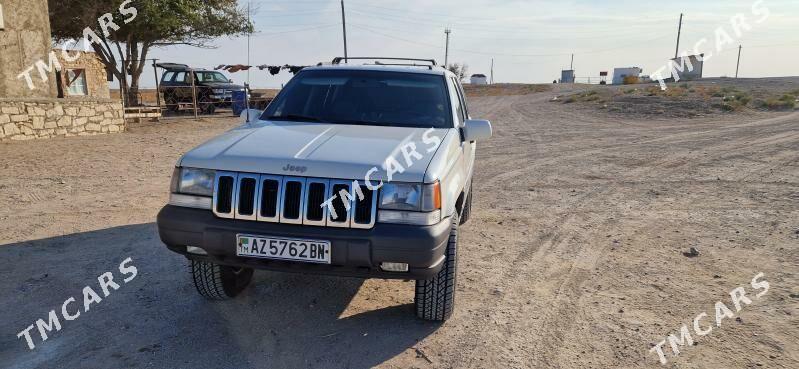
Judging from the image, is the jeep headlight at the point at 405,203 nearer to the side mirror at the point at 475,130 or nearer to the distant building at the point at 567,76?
the side mirror at the point at 475,130

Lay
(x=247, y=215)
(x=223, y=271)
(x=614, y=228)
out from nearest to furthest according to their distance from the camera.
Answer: (x=247, y=215) → (x=223, y=271) → (x=614, y=228)

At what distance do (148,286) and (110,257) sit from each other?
2.83 feet

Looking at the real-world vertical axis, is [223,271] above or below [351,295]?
above

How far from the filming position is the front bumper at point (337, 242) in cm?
277

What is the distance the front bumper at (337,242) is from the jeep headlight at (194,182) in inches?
4.5

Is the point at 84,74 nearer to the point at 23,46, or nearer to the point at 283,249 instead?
the point at 23,46

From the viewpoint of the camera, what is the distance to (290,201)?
287 cm

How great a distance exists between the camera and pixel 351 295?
384cm

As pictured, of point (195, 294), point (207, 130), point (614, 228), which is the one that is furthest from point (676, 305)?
point (207, 130)

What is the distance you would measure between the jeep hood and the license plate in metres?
0.38

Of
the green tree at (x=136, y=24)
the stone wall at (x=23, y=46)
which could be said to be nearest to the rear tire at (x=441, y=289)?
the stone wall at (x=23, y=46)

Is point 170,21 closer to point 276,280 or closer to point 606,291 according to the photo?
point 276,280

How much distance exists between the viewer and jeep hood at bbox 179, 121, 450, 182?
9.37 feet

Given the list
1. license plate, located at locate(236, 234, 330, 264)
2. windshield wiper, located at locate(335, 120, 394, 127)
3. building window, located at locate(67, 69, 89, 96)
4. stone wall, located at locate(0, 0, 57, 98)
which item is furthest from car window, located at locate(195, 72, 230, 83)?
license plate, located at locate(236, 234, 330, 264)
